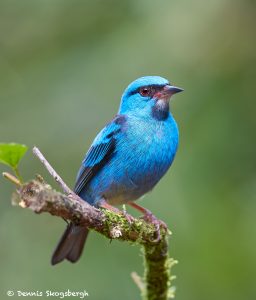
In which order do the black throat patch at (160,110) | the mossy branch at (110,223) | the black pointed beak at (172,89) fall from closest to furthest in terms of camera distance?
the mossy branch at (110,223) → the black pointed beak at (172,89) → the black throat patch at (160,110)

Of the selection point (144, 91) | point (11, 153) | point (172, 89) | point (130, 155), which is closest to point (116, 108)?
point (144, 91)

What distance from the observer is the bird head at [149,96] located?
17.0 feet

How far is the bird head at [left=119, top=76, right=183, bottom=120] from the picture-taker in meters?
5.18

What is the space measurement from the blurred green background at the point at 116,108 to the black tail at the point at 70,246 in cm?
9

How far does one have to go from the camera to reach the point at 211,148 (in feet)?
15.3

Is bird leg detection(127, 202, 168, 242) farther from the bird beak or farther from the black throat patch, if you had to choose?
the bird beak

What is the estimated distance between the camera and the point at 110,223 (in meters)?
3.63

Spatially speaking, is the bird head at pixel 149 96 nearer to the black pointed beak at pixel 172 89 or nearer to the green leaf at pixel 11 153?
the black pointed beak at pixel 172 89

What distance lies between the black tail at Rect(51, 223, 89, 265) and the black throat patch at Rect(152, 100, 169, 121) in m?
1.18

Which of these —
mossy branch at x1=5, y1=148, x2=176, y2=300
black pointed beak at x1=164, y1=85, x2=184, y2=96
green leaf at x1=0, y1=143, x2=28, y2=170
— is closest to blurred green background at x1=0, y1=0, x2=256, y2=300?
black pointed beak at x1=164, y1=85, x2=184, y2=96

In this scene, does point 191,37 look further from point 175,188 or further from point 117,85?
point 175,188

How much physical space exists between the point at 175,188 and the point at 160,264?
766 millimetres

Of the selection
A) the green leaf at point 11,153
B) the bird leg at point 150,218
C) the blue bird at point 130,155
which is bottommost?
the bird leg at point 150,218

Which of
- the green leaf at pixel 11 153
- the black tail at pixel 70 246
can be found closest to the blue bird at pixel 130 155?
the black tail at pixel 70 246
